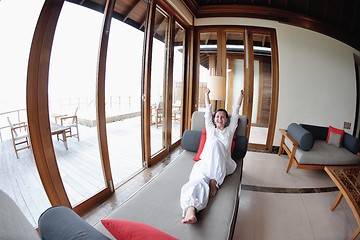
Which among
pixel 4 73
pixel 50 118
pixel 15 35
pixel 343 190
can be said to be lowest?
pixel 343 190

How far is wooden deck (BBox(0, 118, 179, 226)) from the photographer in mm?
1315

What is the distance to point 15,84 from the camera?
4.08 feet

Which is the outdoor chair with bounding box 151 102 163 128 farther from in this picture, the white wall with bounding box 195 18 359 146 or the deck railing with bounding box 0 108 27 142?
the white wall with bounding box 195 18 359 146

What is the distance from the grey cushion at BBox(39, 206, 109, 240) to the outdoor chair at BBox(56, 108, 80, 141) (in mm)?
1118

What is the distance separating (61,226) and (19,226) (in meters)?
0.15

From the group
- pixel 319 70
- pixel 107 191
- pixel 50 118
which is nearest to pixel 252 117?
pixel 319 70

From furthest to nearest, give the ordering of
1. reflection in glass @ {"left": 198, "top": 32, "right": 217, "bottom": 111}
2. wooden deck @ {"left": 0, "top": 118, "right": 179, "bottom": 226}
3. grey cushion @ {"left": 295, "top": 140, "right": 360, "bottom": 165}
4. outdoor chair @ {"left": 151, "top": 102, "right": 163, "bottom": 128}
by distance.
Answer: reflection in glass @ {"left": 198, "top": 32, "right": 217, "bottom": 111} → outdoor chair @ {"left": 151, "top": 102, "right": 163, "bottom": 128} → grey cushion @ {"left": 295, "top": 140, "right": 360, "bottom": 165} → wooden deck @ {"left": 0, "top": 118, "right": 179, "bottom": 226}

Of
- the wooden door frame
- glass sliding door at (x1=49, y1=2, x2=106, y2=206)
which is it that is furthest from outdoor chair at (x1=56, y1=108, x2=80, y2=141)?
the wooden door frame

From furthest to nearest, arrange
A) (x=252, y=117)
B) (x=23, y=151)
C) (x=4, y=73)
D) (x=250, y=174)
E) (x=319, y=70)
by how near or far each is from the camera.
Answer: (x=252, y=117) → (x=319, y=70) → (x=250, y=174) → (x=23, y=151) → (x=4, y=73)

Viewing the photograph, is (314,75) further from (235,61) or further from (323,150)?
(323,150)

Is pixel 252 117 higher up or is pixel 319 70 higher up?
pixel 319 70

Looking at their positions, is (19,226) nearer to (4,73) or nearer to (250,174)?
(4,73)

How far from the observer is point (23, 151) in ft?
4.40

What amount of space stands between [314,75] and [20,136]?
4.57 metres
